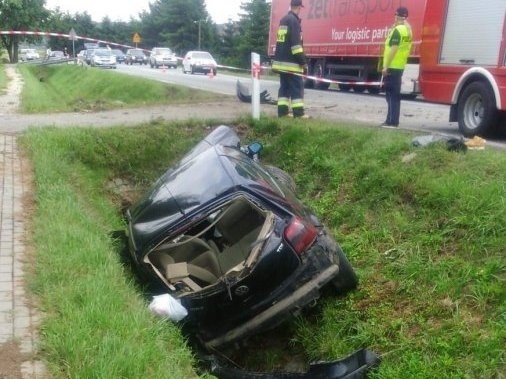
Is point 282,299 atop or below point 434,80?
below

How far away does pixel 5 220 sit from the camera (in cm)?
515

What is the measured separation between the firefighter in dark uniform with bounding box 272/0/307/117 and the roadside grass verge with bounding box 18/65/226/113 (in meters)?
3.56

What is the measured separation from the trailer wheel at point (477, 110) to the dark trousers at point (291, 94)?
247cm

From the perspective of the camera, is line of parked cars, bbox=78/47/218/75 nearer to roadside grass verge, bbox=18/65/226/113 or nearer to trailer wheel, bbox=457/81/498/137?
roadside grass verge, bbox=18/65/226/113

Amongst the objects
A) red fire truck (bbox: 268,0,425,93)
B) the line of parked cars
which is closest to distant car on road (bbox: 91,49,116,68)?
the line of parked cars

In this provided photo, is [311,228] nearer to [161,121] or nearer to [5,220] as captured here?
[5,220]

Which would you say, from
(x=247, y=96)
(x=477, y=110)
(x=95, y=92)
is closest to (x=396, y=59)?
(x=477, y=110)

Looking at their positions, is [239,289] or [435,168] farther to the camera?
[435,168]

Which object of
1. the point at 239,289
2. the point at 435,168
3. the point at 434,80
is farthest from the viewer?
the point at 434,80

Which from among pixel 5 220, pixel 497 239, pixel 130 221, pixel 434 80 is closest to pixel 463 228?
pixel 497 239

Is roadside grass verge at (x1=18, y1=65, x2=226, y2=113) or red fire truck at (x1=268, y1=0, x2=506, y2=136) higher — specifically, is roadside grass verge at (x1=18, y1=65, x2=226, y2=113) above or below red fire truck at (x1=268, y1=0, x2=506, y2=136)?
below

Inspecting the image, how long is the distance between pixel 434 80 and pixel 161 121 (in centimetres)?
444

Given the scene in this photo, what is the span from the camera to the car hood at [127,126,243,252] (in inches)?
183

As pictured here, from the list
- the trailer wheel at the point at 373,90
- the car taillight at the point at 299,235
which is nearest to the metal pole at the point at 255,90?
the car taillight at the point at 299,235
